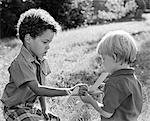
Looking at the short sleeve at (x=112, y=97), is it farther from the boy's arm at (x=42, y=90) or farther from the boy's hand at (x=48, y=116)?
the boy's hand at (x=48, y=116)

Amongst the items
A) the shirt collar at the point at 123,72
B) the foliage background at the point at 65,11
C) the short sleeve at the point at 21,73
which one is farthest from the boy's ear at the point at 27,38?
the foliage background at the point at 65,11

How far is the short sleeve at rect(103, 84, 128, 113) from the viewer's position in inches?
105

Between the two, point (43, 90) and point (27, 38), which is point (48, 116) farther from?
point (27, 38)

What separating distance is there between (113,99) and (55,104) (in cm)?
189

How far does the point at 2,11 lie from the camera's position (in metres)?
14.2

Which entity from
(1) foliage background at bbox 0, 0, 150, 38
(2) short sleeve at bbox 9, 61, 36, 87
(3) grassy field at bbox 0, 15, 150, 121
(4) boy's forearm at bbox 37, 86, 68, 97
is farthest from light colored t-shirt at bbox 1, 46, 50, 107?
(1) foliage background at bbox 0, 0, 150, 38

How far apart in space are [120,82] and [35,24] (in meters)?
0.94

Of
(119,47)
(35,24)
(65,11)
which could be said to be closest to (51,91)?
(35,24)

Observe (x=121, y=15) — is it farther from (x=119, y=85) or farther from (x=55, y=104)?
(x=119, y=85)

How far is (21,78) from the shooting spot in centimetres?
304

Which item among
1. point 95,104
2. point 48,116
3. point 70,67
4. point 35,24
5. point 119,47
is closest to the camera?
point 119,47

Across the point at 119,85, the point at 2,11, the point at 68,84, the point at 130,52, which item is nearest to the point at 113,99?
the point at 119,85

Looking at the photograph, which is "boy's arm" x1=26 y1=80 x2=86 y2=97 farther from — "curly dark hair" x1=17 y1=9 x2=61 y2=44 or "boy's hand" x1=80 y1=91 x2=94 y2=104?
"curly dark hair" x1=17 y1=9 x2=61 y2=44

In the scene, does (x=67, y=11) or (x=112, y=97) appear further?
(x=67, y=11)
